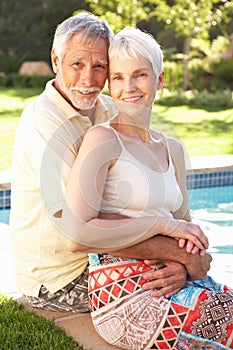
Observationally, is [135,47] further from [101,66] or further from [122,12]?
[122,12]

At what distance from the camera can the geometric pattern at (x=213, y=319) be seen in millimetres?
2199

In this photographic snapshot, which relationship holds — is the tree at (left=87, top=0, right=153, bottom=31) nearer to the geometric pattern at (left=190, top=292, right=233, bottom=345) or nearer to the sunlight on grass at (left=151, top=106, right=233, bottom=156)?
the sunlight on grass at (left=151, top=106, right=233, bottom=156)

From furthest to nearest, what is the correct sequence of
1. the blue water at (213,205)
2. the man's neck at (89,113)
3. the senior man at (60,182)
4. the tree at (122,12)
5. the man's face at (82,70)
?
the tree at (122,12) → the blue water at (213,205) → the man's neck at (89,113) → the man's face at (82,70) → the senior man at (60,182)

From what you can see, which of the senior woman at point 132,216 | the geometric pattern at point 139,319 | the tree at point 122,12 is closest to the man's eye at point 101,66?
the senior woman at point 132,216

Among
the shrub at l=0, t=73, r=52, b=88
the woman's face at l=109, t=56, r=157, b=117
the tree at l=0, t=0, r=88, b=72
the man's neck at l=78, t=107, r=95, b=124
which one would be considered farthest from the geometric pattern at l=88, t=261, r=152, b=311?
the tree at l=0, t=0, r=88, b=72

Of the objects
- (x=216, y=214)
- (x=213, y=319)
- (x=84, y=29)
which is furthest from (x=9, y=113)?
(x=213, y=319)

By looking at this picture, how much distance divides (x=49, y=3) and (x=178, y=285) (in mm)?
20225

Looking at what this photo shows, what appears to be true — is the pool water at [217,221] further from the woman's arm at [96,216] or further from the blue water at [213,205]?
the woman's arm at [96,216]

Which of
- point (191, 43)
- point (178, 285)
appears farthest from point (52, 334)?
point (191, 43)

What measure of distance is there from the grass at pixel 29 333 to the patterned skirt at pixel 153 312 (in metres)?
0.21

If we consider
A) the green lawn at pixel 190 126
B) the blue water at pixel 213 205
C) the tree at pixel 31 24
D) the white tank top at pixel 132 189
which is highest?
the white tank top at pixel 132 189

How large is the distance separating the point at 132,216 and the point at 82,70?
0.61m

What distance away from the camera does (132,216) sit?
2.29 m

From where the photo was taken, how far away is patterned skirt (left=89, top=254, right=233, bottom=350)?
221cm
